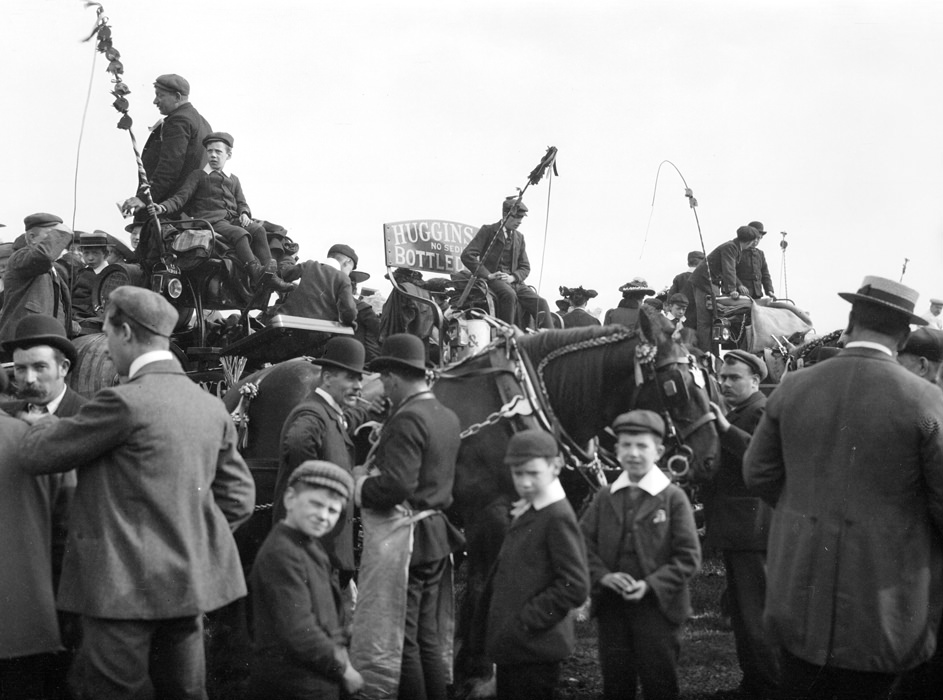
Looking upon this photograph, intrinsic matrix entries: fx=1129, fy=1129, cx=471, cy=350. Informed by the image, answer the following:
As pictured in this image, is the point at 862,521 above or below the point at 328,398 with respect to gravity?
below

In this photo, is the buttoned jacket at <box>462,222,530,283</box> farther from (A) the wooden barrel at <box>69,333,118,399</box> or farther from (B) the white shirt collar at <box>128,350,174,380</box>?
(B) the white shirt collar at <box>128,350,174,380</box>

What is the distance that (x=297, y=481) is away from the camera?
4484mm

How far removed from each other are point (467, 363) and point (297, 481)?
2.35 m

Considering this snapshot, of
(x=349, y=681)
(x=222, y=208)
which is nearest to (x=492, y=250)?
(x=222, y=208)

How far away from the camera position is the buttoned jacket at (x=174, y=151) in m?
9.67

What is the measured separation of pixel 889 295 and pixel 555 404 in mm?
2505

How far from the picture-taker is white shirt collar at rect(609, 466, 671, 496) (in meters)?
5.13

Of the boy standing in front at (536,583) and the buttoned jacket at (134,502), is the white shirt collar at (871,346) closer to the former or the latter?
the boy standing in front at (536,583)

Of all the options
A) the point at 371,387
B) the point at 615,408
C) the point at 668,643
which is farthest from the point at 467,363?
the point at 668,643

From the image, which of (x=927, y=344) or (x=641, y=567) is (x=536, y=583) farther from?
(x=927, y=344)

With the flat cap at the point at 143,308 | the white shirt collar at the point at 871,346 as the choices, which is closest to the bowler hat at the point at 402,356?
the flat cap at the point at 143,308

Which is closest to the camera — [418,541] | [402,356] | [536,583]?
[536,583]

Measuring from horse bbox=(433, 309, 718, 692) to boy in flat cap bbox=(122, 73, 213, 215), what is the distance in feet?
13.6

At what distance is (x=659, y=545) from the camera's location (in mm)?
5082
